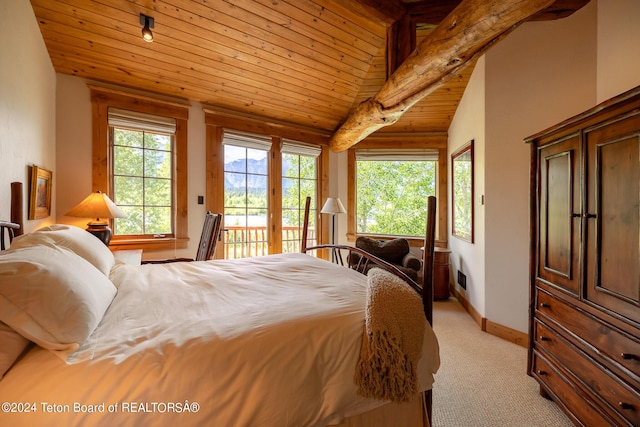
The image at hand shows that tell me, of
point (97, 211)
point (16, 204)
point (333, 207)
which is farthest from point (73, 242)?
point (333, 207)

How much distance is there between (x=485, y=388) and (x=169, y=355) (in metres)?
2.12

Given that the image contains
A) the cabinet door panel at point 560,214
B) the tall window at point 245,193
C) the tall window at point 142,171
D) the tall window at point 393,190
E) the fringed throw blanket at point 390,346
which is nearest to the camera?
the fringed throw blanket at point 390,346

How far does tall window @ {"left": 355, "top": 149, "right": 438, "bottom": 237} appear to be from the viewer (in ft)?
15.3

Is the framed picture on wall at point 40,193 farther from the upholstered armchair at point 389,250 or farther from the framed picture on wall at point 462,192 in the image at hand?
the framed picture on wall at point 462,192

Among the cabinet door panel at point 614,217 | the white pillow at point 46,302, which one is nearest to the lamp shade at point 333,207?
the cabinet door panel at point 614,217

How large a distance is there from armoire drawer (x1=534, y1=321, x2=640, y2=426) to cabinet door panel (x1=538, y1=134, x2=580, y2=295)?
336 mm

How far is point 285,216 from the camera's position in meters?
4.41

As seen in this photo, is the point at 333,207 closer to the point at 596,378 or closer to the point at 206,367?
the point at 596,378

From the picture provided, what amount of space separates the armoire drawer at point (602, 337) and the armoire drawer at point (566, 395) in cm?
27

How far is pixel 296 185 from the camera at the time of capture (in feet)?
14.8

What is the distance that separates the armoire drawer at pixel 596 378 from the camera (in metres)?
1.20

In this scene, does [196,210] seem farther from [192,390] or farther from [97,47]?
[192,390]

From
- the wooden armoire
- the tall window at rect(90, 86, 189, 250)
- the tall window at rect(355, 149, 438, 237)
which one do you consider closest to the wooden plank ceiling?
the tall window at rect(90, 86, 189, 250)

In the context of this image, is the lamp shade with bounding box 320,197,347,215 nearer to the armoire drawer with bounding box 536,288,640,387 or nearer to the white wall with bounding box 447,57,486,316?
the white wall with bounding box 447,57,486,316
